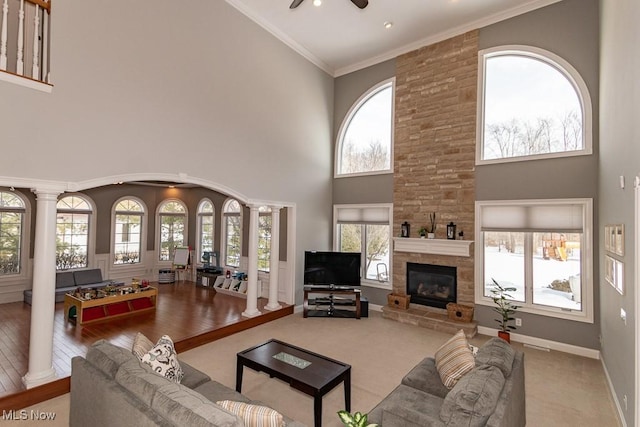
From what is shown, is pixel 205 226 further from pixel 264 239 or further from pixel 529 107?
A: pixel 529 107

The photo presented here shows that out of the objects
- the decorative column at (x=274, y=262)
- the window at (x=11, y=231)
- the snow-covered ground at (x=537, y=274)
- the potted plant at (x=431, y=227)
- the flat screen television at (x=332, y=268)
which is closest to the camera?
the snow-covered ground at (x=537, y=274)

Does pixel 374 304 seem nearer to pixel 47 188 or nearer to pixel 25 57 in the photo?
pixel 47 188

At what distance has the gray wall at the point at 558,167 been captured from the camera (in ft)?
16.3

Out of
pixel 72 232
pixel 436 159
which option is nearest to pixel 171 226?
pixel 72 232

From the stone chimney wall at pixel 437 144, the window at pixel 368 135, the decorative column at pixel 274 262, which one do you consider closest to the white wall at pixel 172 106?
the decorative column at pixel 274 262

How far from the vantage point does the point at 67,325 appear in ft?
18.2

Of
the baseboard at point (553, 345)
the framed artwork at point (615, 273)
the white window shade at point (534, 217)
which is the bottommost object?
the baseboard at point (553, 345)

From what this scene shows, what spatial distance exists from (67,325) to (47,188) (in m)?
3.24

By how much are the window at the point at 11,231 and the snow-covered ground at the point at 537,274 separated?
10.2m

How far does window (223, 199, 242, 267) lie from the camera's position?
9180 mm

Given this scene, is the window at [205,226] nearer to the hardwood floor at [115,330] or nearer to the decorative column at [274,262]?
the hardwood floor at [115,330]

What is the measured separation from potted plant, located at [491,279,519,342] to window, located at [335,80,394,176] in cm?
329

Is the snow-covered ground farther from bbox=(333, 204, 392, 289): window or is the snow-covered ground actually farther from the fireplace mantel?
bbox=(333, 204, 392, 289): window

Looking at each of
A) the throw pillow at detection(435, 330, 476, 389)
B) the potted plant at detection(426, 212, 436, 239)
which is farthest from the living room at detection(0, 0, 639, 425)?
the throw pillow at detection(435, 330, 476, 389)
